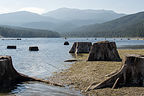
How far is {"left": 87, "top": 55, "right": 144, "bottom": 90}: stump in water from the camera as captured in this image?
37.7 feet

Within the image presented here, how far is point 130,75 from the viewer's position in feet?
38.2

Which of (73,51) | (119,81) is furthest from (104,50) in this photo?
(73,51)

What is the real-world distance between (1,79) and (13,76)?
1.14 metres

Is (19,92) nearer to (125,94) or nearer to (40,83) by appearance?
(40,83)

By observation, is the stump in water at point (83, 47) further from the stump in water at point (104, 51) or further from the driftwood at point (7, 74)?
the driftwood at point (7, 74)

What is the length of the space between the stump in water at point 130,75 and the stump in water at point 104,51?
480 inches

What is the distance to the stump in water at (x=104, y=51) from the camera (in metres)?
23.9

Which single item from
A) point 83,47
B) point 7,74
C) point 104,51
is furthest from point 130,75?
point 83,47

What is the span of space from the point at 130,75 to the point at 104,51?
1258 centimetres

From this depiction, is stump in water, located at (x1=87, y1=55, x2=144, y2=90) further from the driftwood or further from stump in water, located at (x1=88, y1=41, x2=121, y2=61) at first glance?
stump in water, located at (x1=88, y1=41, x2=121, y2=61)

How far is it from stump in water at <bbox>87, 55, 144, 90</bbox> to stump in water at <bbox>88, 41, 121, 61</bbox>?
40.0ft

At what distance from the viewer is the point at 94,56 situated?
80.3 feet

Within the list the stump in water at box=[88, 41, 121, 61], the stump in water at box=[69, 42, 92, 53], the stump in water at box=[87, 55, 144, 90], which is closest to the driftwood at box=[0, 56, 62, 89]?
the stump in water at box=[87, 55, 144, 90]

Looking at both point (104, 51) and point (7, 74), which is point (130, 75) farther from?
point (104, 51)
